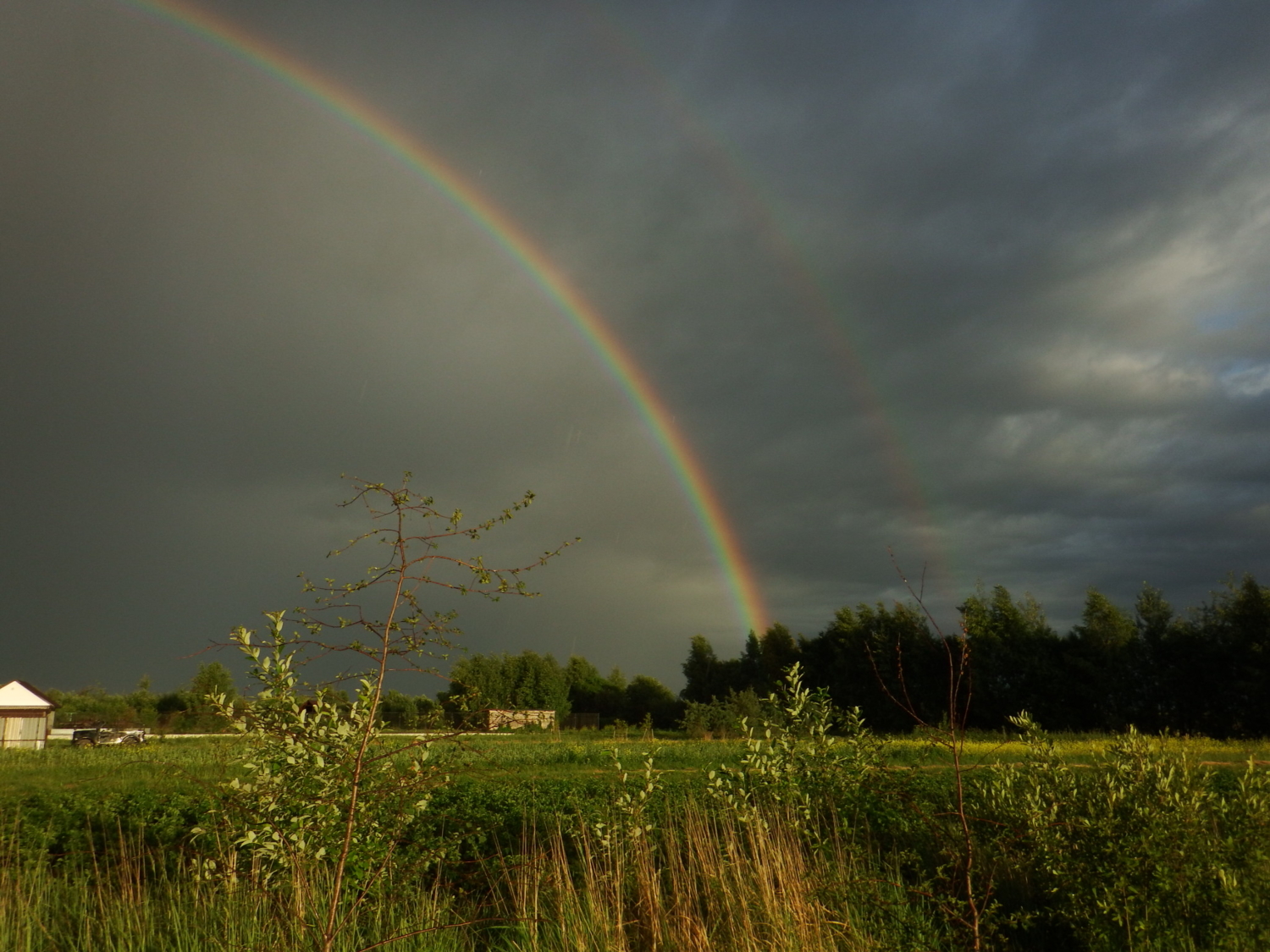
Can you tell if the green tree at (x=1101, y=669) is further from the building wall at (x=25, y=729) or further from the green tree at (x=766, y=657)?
the building wall at (x=25, y=729)

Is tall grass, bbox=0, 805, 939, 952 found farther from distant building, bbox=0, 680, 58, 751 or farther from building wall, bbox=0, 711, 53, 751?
distant building, bbox=0, 680, 58, 751

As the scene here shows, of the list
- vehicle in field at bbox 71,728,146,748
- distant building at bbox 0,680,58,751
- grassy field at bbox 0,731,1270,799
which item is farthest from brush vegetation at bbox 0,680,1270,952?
distant building at bbox 0,680,58,751

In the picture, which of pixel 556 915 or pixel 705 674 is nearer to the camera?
pixel 556 915

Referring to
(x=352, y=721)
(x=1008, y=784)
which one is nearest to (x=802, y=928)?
(x=352, y=721)

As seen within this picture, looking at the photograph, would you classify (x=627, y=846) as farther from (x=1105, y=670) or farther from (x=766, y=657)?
(x=766, y=657)

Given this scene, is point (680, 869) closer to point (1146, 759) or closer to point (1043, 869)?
point (1043, 869)

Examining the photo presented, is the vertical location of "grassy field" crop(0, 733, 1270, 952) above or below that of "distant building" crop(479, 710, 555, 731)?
below

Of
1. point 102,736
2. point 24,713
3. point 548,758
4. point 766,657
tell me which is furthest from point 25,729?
point 766,657

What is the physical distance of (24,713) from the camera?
160 feet

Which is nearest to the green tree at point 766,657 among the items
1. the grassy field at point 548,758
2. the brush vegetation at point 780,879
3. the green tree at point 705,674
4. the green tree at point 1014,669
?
the green tree at point 705,674

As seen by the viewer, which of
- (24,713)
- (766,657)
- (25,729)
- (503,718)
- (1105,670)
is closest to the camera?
(503,718)

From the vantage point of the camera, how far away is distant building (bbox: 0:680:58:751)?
46.5 m

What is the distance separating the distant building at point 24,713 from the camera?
46.5 meters

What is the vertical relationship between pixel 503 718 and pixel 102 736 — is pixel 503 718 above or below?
above
